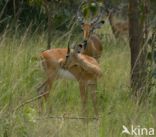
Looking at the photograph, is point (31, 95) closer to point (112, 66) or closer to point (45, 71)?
point (45, 71)

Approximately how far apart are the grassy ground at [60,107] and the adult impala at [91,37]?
88 centimetres

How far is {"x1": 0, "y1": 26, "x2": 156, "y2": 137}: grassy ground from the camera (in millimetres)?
3871

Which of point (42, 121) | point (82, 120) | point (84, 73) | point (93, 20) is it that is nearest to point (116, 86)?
point (84, 73)

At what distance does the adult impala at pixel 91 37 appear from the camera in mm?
7562

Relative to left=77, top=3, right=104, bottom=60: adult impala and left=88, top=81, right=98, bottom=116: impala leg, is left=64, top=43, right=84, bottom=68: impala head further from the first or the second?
left=77, top=3, right=104, bottom=60: adult impala

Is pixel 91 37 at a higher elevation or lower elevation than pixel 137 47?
higher

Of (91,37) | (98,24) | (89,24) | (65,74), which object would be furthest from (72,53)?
(98,24)

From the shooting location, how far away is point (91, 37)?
8.06m

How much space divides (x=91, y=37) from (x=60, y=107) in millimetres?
3284

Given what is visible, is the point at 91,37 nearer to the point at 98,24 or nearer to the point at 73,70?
the point at 98,24

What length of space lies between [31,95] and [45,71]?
3.87ft

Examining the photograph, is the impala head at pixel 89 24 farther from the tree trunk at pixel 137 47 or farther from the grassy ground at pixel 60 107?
the tree trunk at pixel 137 47

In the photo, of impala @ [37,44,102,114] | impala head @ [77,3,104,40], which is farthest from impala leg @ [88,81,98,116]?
impala head @ [77,3,104,40]

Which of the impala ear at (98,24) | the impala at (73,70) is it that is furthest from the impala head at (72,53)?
the impala ear at (98,24)
